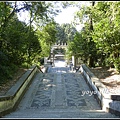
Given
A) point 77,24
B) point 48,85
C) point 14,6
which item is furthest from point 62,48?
point 48,85

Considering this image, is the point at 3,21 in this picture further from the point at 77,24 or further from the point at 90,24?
the point at 77,24

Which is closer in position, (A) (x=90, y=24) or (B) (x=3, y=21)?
(B) (x=3, y=21)

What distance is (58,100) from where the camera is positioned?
313 inches

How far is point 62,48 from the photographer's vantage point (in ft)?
159

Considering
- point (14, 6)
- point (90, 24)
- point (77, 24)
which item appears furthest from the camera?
point (77, 24)

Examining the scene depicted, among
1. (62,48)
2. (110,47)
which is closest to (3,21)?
(110,47)

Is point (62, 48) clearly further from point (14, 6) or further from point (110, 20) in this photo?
point (110, 20)

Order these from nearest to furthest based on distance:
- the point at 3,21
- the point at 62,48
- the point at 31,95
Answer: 1. the point at 31,95
2. the point at 3,21
3. the point at 62,48

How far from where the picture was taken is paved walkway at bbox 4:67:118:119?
6.05 m

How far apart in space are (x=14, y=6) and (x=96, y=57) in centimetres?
725

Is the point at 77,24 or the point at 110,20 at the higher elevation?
the point at 77,24

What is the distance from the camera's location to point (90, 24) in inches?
639

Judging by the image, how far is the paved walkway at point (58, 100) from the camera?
6.05m

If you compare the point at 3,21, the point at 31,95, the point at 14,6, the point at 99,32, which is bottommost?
the point at 31,95
